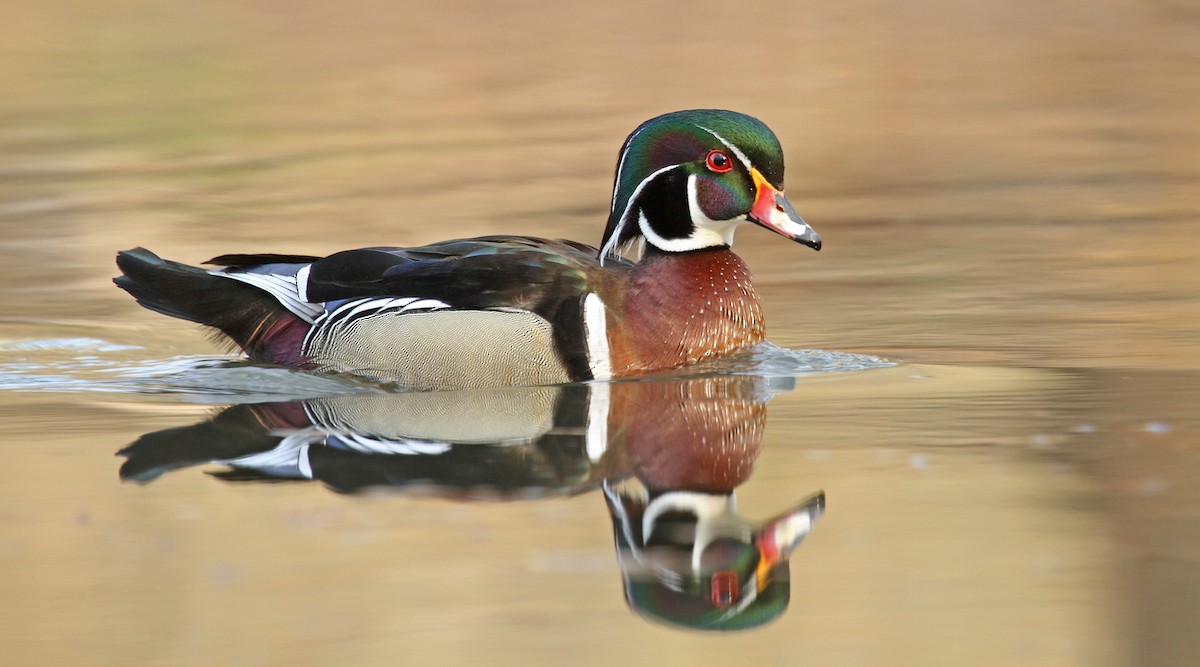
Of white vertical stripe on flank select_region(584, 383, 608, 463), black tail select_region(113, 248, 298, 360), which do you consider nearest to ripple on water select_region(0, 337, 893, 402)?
black tail select_region(113, 248, 298, 360)

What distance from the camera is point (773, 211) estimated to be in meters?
7.40

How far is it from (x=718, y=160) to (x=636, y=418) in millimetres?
1466

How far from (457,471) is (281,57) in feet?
46.5

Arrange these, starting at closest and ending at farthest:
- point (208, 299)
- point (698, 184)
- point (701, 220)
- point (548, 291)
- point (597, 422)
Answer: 1. point (597, 422)
2. point (548, 291)
3. point (698, 184)
4. point (701, 220)
5. point (208, 299)

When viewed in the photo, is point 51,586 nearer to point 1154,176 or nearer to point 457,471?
point 457,471

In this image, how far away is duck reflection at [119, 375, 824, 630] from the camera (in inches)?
179

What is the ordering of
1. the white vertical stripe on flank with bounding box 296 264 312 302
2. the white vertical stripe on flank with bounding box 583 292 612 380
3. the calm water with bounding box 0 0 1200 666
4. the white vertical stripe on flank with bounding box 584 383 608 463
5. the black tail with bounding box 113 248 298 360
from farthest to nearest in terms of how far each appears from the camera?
the black tail with bounding box 113 248 298 360
the white vertical stripe on flank with bounding box 296 264 312 302
the white vertical stripe on flank with bounding box 583 292 612 380
the white vertical stripe on flank with bounding box 584 383 608 463
the calm water with bounding box 0 0 1200 666

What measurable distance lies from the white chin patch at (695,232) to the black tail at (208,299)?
1.62 meters

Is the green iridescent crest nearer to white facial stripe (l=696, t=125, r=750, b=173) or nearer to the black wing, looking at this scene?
white facial stripe (l=696, t=125, r=750, b=173)

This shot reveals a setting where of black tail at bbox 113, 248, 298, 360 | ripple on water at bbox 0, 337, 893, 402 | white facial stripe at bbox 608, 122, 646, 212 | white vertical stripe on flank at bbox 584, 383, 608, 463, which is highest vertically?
white facial stripe at bbox 608, 122, 646, 212

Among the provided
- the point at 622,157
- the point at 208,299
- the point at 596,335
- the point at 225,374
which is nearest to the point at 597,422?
the point at 596,335

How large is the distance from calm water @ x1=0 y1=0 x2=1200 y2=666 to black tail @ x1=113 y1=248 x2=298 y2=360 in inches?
7.8

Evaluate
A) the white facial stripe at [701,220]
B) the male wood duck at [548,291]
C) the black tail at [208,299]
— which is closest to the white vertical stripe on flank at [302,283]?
the male wood duck at [548,291]

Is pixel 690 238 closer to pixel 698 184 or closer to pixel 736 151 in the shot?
pixel 698 184
